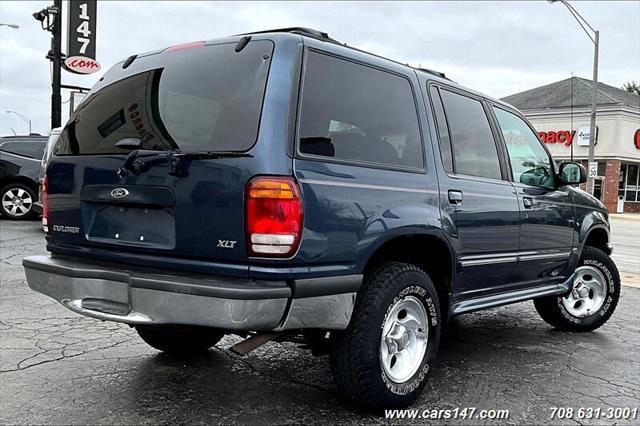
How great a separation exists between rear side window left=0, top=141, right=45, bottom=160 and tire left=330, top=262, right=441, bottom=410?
11.5 m

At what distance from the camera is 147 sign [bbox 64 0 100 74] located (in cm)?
1802

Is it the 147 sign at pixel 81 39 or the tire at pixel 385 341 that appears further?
the 147 sign at pixel 81 39

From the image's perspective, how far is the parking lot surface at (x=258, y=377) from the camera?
11.0ft

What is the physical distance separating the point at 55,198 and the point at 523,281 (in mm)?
3307

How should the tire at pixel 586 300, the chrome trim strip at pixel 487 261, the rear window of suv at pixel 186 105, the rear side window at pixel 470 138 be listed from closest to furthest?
1. the rear window of suv at pixel 186 105
2. the chrome trim strip at pixel 487 261
3. the rear side window at pixel 470 138
4. the tire at pixel 586 300

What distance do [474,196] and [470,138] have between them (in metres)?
0.45

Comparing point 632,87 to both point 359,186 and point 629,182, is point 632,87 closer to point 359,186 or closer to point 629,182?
point 629,182

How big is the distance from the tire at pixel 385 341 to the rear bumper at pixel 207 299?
0.17 m

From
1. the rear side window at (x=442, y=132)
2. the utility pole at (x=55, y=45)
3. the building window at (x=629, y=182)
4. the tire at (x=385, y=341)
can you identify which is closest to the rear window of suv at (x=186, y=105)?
the tire at (x=385, y=341)

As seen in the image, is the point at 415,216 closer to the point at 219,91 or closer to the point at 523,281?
the point at 219,91

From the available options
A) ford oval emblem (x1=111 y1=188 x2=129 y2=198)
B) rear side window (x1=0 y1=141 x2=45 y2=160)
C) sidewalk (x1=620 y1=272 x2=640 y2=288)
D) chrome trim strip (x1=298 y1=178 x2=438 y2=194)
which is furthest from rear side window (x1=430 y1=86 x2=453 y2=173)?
rear side window (x1=0 y1=141 x2=45 y2=160)

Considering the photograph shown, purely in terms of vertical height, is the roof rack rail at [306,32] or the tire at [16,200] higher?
the roof rack rail at [306,32]

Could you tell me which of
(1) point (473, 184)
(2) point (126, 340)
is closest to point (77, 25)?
(2) point (126, 340)

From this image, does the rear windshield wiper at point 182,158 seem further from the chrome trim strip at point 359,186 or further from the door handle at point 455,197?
the door handle at point 455,197
